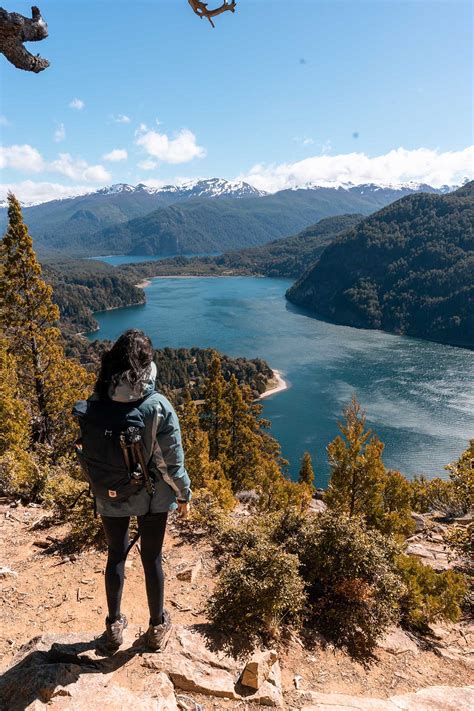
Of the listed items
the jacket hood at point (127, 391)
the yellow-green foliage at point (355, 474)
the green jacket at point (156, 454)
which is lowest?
the yellow-green foliage at point (355, 474)

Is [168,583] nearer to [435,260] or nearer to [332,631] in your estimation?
[332,631]

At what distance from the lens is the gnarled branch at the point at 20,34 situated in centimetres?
417

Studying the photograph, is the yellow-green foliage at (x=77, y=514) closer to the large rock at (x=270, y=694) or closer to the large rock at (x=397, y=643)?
the large rock at (x=270, y=694)

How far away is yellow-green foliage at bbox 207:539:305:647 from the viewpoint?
14.1ft

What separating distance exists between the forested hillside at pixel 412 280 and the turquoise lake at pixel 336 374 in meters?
11.1

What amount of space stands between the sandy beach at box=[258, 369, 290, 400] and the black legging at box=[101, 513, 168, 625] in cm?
7595

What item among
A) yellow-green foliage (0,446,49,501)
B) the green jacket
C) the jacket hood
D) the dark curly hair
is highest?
the dark curly hair

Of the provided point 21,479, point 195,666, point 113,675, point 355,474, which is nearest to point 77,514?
point 21,479

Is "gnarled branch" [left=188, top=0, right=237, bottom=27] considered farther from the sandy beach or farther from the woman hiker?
the sandy beach

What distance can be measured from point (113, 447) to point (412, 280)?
583ft

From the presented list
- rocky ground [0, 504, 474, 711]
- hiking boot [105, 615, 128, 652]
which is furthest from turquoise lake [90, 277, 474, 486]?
hiking boot [105, 615, 128, 652]

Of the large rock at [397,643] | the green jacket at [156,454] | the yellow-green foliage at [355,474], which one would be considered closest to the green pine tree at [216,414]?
the yellow-green foliage at [355,474]

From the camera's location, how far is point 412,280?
165 meters

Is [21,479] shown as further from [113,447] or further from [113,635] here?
[113,447]
